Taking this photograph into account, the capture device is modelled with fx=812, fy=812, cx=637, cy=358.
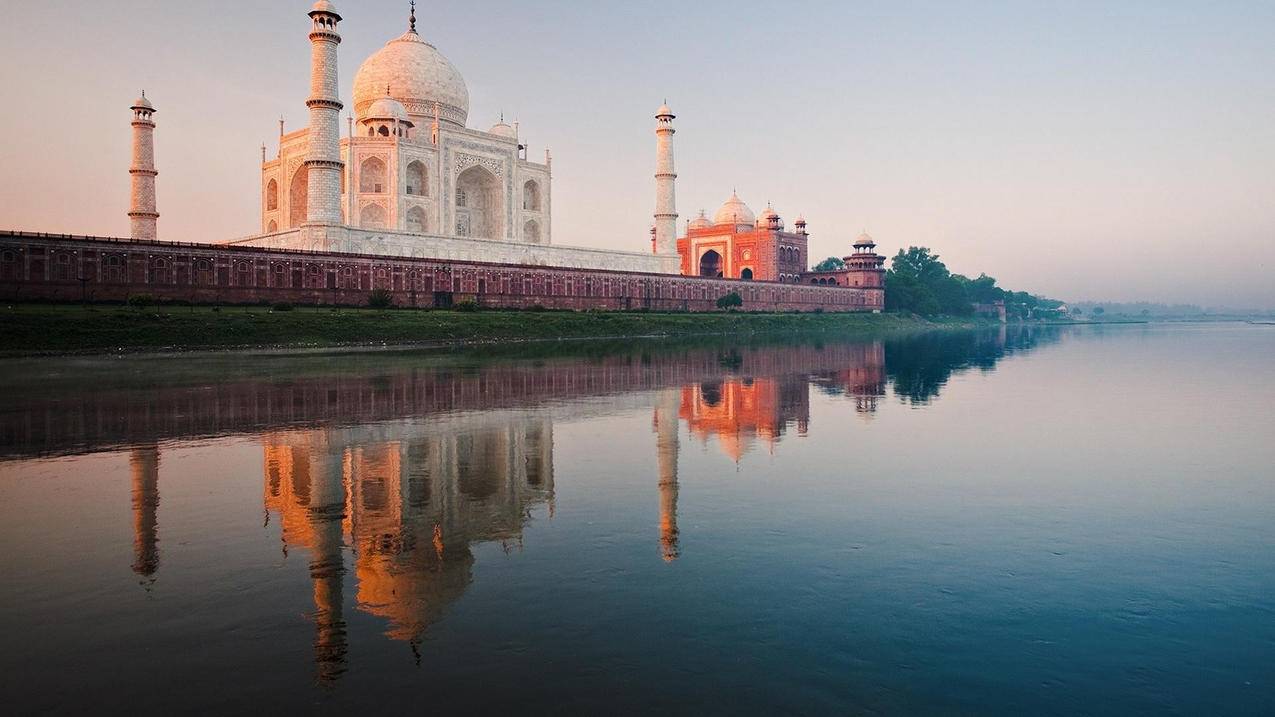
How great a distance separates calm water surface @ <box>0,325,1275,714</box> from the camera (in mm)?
3672

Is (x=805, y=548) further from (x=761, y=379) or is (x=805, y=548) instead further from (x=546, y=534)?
(x=761, y=379)

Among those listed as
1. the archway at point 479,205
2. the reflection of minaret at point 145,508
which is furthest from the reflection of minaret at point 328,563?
the archway at point 479,205

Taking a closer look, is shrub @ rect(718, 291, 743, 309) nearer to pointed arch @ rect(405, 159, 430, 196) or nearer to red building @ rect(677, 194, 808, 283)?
red building @ rect(677, 194, 808, 283)

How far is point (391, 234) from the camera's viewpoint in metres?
39.3

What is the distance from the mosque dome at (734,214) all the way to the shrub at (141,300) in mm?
49151

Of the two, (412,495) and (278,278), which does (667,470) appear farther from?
(278,278)

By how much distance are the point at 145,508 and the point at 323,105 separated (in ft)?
104

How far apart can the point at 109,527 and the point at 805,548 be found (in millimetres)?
5182

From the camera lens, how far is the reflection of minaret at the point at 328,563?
3.96 meters

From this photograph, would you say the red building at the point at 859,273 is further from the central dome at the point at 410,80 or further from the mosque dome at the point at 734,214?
the central dome at the point at 410,80

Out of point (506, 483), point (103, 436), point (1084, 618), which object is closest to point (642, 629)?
point (1084, 618)

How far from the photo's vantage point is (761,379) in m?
18.4

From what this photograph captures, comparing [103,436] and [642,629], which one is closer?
[642,629]

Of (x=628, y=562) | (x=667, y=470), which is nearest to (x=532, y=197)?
(x=667, y=470)
